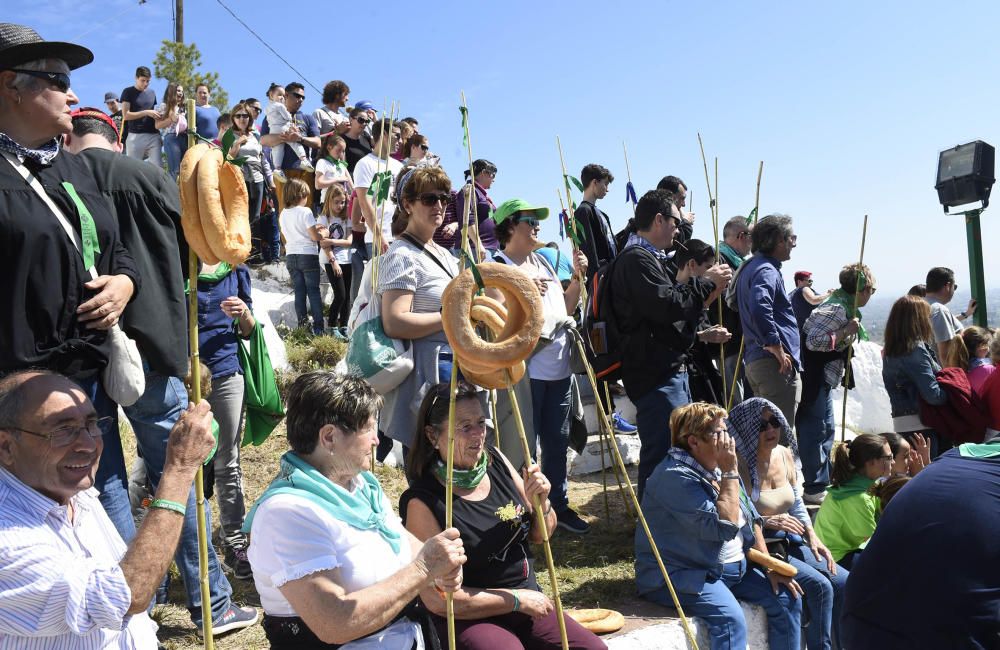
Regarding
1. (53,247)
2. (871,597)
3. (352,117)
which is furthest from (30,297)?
(352,117)

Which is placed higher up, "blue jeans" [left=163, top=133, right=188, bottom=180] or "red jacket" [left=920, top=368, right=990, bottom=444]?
"blue jeans" [left=163, top=133, right=188, bottom=180]

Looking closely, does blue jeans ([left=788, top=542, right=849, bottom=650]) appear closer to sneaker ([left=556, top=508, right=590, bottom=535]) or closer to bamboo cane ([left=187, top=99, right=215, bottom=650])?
sneaker ([left=556, top=508, right=590, bottom=535])

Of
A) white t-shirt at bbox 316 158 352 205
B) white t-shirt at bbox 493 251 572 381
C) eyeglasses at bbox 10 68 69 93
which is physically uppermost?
white t-shirt at bbox 316 158 352 205

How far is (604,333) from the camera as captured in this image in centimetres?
507

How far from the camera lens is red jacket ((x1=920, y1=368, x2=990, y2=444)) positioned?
20.9ft

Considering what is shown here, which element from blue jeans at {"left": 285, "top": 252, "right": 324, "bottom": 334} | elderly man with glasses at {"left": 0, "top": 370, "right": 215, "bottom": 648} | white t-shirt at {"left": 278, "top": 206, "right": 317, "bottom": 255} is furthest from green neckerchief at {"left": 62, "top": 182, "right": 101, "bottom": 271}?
blue jeans at {"left": 285, "top": 252, "right": 324, "bottom": 334}

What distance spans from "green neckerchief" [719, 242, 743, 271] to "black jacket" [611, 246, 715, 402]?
180 cm

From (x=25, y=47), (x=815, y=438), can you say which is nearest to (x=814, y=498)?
(x=815, y=438)

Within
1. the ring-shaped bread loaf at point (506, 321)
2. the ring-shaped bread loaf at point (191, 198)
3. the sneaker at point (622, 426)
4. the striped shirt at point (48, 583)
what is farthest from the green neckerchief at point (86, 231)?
the sneaker at point (622, 426)

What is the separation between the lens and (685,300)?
4871 millimetres

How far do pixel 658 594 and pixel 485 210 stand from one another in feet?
13.2

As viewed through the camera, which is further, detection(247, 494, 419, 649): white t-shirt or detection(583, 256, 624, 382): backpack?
detection(583, 256, 624, 382): backpack

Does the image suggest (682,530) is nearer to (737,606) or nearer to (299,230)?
(737,606)

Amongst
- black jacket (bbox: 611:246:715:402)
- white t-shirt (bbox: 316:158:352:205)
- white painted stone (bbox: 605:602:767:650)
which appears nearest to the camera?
white painted stone (bbox: 605:602:767:650)
